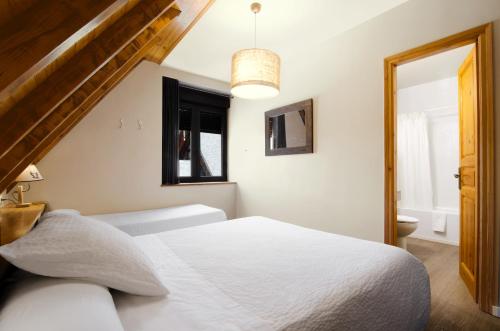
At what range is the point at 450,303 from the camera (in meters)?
1.89

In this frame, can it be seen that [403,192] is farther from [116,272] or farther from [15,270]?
[15,270]

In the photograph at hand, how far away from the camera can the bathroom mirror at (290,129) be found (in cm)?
283

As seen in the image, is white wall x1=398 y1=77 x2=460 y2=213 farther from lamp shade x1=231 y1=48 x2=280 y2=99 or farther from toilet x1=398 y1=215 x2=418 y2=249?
lamp shade x1=231 y1=48 x2=280 y2=99

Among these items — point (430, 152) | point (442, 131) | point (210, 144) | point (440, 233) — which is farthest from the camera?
point (210, 144)

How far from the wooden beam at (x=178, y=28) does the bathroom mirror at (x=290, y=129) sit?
1462 millimetres

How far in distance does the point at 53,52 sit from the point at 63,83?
474 millimetres

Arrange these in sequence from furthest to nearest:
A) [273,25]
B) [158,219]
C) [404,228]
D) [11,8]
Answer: [404,228] → [158,219] → [273,25] → [11,8]

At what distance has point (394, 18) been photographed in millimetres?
2166

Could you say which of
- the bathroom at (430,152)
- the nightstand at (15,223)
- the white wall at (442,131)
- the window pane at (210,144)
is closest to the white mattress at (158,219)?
the nightstand at (15,223)

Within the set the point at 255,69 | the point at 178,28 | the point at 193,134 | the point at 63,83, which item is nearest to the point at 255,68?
the point at 255,69

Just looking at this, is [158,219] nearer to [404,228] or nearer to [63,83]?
[63,83]

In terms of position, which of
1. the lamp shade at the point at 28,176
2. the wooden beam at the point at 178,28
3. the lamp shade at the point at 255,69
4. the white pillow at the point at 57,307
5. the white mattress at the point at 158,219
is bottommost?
the white mattress at the point at 158,219

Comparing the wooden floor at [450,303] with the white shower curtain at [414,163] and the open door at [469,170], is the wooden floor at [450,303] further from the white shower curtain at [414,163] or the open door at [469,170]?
the white shower curtain at [414,163]

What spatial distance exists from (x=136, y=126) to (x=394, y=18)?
315 centimetres
